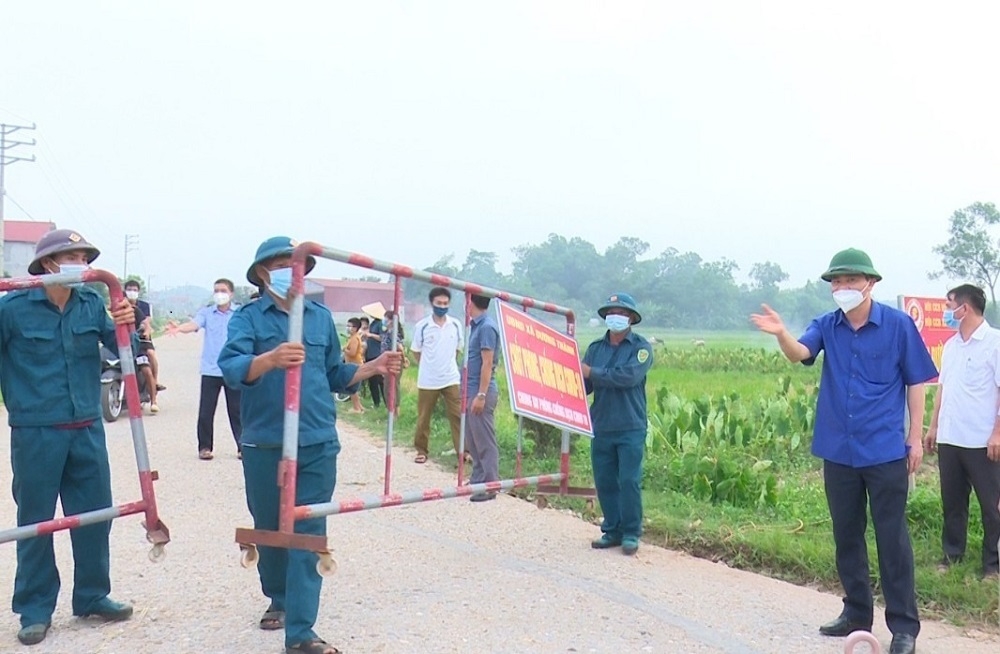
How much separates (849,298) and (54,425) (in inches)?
149

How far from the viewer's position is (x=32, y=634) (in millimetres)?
4094

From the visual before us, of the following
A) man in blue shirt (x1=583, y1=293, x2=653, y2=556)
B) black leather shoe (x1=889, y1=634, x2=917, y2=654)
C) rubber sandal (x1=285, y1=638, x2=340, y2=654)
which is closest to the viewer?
rubber sandal (x1=285, y1=638, x2=340, y2=654)

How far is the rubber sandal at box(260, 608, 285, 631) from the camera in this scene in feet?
13.9

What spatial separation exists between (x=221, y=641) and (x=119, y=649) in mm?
431

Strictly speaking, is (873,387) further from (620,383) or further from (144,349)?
(144,349)

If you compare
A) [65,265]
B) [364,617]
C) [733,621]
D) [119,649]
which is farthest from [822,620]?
[65,265]

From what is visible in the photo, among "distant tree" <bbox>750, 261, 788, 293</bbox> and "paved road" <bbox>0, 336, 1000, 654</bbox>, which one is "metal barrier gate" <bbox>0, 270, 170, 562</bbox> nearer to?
"paved road" <bbox>0, 336, 1000, 654</bbox>

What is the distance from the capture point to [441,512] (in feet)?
23.0

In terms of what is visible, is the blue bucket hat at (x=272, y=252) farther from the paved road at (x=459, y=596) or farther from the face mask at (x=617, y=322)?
the face mask at (x=617, y=322)

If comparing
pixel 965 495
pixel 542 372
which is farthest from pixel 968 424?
pixel 542 372

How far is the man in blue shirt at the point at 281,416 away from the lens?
3.88m

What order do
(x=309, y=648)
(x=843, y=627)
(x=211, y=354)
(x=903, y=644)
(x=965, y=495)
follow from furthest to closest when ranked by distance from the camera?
(x=211, y=354) → (x=965, y=495) → (x=843, y=627) → (x=903, y=644) → (x=309, y=648)

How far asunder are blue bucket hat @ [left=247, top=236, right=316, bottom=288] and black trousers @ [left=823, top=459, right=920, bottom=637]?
2.81 metres

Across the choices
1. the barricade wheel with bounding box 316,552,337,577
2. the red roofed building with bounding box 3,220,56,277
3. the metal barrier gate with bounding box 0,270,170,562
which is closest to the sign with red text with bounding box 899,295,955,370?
the barricade wheel with bounding box 316,552,337,577
